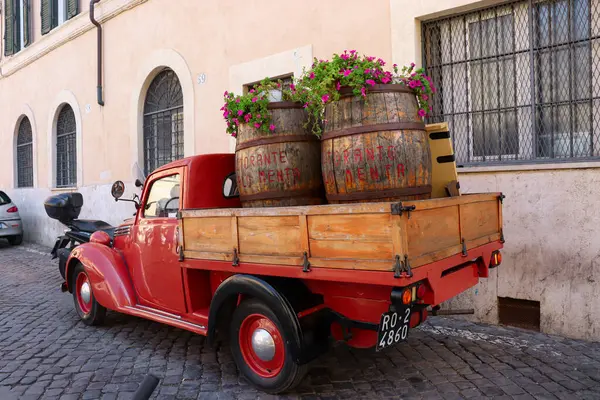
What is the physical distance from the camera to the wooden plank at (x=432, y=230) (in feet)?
8.42

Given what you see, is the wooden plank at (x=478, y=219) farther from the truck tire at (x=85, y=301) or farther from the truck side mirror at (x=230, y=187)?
the truck tire at (x=85, y=301)

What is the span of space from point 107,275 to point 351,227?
283 centimetres

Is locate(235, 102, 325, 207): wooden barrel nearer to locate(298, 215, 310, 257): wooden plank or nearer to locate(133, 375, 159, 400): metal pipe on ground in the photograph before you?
locate(298, 215, 310, 257): wooden plank

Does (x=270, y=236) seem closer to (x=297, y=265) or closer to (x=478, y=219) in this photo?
(x=297, y=265)

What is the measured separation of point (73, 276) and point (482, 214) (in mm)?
4085

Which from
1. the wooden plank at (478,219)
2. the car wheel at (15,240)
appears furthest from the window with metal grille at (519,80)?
the car wheel at (15,240)

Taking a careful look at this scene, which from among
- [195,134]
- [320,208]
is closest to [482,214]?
[320,208]

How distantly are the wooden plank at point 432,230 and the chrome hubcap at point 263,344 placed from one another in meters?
1.17

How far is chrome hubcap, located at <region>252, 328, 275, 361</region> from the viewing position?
316 cm

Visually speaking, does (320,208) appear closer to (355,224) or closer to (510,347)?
(355,224)

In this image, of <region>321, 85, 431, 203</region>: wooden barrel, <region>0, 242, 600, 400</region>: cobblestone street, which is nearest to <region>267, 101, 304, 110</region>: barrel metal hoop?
<region>321, 85, 431, 203</region>: wooden barrel

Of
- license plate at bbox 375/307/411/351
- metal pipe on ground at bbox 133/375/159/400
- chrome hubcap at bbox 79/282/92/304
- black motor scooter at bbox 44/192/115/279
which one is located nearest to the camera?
metal pipe on ground at bbox 133/375/159/400

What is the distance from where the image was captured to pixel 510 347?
405cm

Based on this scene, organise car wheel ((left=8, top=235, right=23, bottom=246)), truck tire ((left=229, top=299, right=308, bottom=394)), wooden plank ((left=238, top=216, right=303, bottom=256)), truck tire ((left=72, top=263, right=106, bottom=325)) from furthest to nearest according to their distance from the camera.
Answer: car wheel ((left=8, top=235, right=23, bottom=246)) < truck tire ((left=72, top=263, right=106, bottom=325)) < truck tire ((left=229, top=299, right=308, bottom=394)) < wooden plank ((left=238, top=216, right=303, bottom=256))
